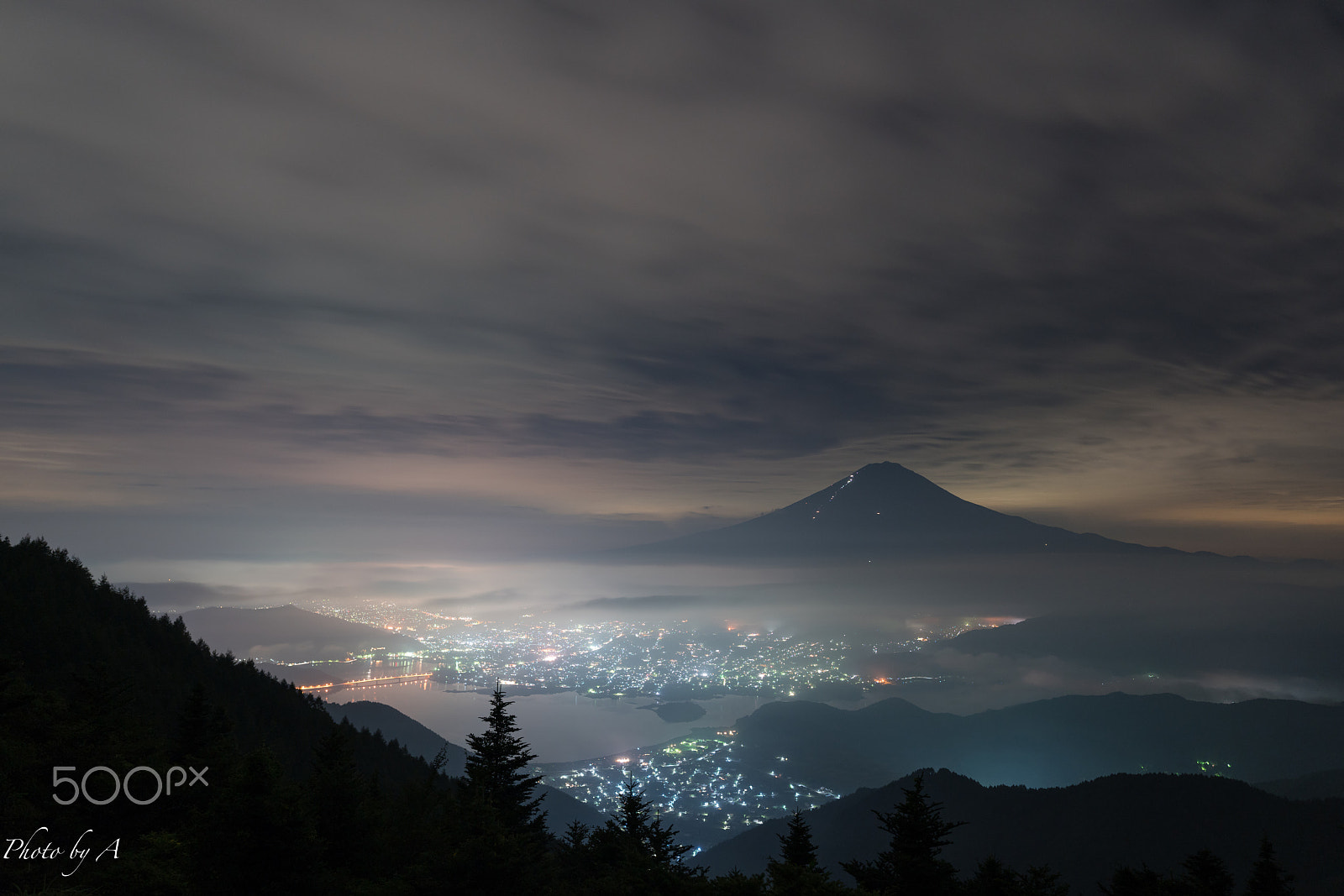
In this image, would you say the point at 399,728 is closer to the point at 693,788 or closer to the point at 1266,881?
the point at 693,788

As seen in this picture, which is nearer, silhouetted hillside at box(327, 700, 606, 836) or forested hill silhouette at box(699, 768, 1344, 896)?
forested hill silhouette at box(699, 768, 1344, 896)

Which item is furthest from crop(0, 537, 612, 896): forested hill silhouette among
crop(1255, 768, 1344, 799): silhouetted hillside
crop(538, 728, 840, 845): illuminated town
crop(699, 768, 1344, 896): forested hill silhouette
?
crop(1255, 768, 1344, 799): silhouetted hillside

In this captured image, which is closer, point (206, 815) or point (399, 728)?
point (206, 815)

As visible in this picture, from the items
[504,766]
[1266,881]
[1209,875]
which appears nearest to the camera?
[504,766]

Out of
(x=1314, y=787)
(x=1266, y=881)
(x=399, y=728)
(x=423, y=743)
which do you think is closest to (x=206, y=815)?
(x=1266, y=881)

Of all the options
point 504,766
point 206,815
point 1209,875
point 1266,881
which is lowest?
point 1266,881

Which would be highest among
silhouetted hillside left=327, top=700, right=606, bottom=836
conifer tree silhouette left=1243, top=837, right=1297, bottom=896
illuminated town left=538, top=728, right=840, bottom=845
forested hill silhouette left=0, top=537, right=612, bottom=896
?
forested hill silhouette left=0, top=537, right=612, bottom=896

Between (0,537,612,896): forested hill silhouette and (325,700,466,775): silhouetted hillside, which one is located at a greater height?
(0,537,612,896): forested hill silhouette

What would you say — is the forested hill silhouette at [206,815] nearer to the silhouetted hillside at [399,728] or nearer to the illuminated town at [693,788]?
the silhouetted hillside at [399,728]

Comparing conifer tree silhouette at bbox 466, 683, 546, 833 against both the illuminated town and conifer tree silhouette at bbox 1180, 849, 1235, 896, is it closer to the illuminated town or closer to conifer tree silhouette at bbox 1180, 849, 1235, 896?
conifer tree silhouette at bbox 1180, 849, 1235, 896

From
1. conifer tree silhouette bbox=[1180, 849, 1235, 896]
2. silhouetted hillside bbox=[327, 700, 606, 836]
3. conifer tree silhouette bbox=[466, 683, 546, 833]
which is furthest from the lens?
silhouetted hillside bbox=[327, 700, 606, 836]

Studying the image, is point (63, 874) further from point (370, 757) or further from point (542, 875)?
point (370, 757)
